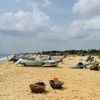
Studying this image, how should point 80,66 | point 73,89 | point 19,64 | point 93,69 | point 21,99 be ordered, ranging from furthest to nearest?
point 19,64, point 80,66, point 93,69, point 73,89, point 21,99

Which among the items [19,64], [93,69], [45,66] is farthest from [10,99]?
[19,64]

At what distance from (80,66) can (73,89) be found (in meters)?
20.0

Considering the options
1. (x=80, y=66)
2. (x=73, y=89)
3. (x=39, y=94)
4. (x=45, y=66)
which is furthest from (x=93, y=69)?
(x=39, y=94)

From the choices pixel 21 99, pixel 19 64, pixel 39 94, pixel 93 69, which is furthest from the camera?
pixel 19 64

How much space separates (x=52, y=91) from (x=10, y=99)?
324 cm

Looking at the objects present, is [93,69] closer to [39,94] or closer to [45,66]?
[45,66]

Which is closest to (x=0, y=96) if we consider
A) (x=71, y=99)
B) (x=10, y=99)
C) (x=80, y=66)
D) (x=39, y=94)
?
(x=10, y=99)

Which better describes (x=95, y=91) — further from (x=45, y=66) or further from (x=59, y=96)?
(x=45, y=66)

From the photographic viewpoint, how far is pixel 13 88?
19.8m

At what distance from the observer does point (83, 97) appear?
1656 centimetres

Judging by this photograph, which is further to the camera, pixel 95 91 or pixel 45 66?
pixel 45 66

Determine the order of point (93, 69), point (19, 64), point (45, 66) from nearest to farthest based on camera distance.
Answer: point (93, 69), point (45, 66), point (19, 64)

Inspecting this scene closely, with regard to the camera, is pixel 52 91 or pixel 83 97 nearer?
pixel 83 97

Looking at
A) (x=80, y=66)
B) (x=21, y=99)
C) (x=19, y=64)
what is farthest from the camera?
(x=19, y=64)
